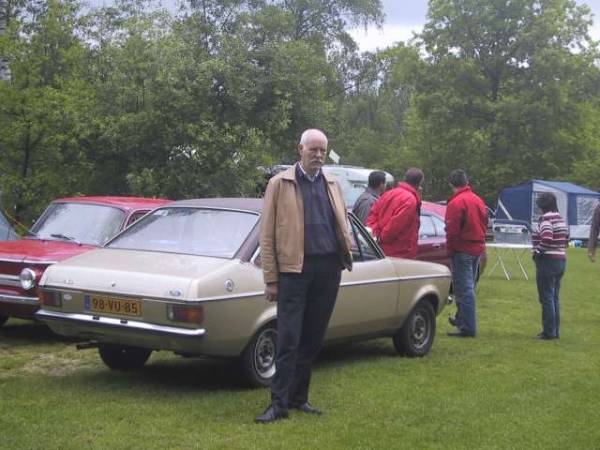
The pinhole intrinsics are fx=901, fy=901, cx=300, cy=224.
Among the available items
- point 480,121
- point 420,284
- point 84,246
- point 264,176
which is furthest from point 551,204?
point 480,121

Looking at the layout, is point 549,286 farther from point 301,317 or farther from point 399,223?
point 301,317

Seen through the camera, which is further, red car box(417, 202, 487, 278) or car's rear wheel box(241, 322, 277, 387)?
red car box(417, 202, 487, 278)

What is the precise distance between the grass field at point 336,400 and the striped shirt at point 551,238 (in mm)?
1024

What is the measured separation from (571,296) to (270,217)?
34.8 ft

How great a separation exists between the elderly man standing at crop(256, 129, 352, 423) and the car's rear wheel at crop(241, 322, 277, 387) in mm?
705

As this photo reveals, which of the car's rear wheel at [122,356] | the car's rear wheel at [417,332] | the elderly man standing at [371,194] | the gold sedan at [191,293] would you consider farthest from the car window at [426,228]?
the car's rear wheel at [122,356]

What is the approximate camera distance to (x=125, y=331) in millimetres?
6422

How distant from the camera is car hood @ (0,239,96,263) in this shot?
28.3 ft

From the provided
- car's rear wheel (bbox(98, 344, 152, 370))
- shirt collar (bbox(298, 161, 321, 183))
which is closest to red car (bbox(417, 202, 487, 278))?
car's rear wheel (bbox(98, 344, 152, 370))

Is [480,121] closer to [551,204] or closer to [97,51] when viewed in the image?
[97,51]

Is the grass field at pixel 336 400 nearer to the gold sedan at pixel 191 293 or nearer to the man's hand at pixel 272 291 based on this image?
the gold sedan at pixel 191 293

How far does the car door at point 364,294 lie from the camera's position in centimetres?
768

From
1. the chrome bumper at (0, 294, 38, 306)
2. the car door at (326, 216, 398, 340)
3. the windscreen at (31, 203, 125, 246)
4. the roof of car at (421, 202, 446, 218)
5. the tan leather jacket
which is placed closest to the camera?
the tan leather jacket

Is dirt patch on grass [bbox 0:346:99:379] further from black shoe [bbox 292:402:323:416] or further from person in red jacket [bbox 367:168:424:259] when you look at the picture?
person in red jacket [bbox 367:168:424:259]
